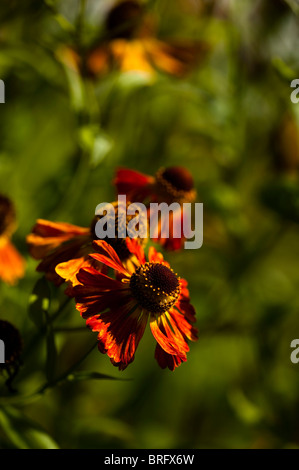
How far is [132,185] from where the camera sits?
759mm

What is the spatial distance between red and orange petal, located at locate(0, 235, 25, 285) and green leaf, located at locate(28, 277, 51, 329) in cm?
17

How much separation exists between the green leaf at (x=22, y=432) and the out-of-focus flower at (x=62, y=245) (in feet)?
0.67

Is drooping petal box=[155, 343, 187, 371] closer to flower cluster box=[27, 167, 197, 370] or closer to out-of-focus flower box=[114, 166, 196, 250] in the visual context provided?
flower cluster box=[27, 167, 197, 370]

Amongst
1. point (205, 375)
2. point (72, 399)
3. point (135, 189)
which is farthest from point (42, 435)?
point (205, 375)

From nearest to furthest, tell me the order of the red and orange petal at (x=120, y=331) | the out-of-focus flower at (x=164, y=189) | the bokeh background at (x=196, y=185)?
1. the red and orange petal at (x=120, y=331)
2. the out-of-focus flower at (x=164, y=189)
3. the bokeh background at (x=196, y=185)

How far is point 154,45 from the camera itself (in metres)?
1.20

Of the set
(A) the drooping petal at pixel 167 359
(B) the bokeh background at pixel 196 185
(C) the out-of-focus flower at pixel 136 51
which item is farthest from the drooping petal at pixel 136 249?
(C) the out-of-focus flower at pixel 136 51

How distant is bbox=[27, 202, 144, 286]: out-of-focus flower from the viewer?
621 millimetres

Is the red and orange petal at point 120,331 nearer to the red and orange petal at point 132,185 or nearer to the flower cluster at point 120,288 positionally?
the flower cluster at point 120,288

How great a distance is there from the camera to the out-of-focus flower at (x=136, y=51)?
3.48 feet

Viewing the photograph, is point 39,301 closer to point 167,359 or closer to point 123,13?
point 167,359

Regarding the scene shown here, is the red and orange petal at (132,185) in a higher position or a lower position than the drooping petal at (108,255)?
higher

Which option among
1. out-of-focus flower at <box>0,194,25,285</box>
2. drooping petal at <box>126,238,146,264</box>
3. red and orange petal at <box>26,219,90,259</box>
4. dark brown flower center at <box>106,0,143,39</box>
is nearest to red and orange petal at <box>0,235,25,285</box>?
out-of-focus flower at <box>0,194,25,285</box>

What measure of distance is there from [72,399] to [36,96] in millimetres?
678
